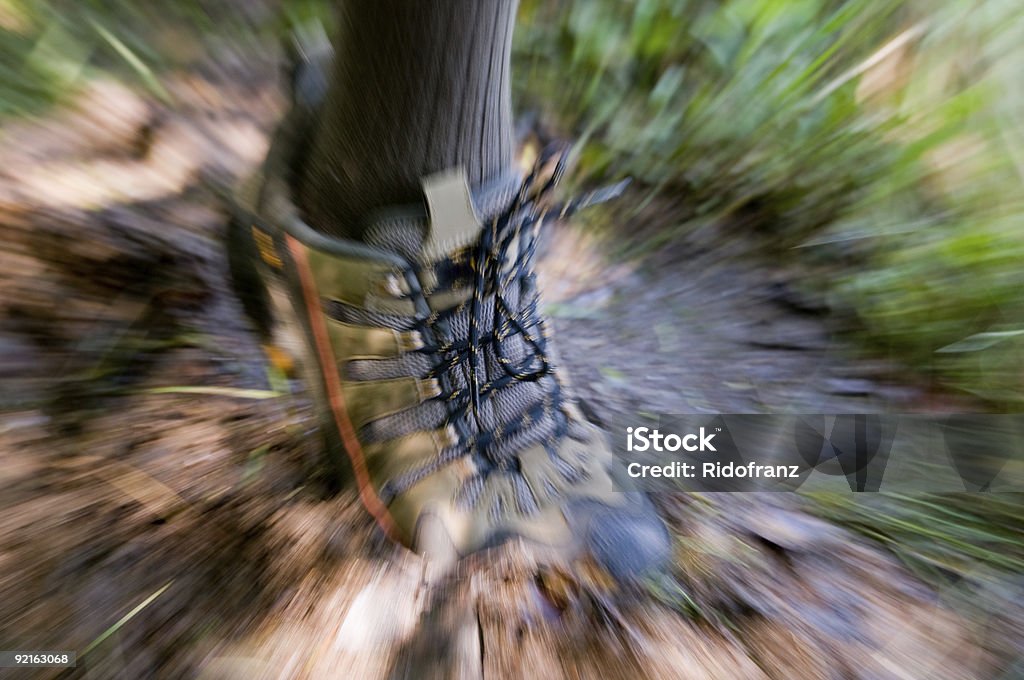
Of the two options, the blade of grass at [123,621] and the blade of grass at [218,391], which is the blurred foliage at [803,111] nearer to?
the blade of grass at [218,391]

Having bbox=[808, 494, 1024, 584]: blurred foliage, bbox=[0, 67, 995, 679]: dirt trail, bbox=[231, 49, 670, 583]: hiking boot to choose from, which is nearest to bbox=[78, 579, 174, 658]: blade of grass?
bbox=[0, 67, 995, 679]: dirt trail

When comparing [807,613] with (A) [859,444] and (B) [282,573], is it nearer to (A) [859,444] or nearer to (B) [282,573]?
(A) [859,444]

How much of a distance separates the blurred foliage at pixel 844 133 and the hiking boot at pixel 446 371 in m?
0.40

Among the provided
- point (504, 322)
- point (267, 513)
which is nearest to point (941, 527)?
point (504, 322)

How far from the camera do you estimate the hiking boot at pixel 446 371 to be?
0.56 meters

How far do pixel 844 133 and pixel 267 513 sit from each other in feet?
2.84

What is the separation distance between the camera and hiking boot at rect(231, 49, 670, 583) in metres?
0.56

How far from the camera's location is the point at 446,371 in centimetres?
64

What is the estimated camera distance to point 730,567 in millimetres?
625

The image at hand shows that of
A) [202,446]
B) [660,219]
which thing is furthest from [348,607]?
[660,219]

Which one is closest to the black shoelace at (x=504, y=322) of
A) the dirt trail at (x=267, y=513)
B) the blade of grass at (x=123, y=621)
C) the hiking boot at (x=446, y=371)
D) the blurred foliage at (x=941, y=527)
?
the hiking boot at (x=446, y=371)

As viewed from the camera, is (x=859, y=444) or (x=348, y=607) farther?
(x=859, y=444)

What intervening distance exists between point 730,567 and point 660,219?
521mm

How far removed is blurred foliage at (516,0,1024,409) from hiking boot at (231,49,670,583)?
398 millimetres
